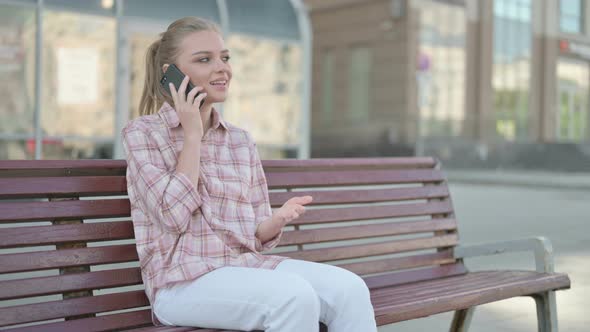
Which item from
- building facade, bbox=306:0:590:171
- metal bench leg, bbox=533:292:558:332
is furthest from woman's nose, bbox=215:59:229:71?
building facade, bbox=306:0:590:171

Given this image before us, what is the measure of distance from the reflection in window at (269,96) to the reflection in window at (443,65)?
15.6 meters

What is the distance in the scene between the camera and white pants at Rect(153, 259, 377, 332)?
2.64 meters

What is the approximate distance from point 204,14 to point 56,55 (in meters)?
2.46

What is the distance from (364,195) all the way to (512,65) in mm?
32179

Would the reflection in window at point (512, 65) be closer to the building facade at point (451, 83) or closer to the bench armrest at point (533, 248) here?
the building facade at point (451, 83)

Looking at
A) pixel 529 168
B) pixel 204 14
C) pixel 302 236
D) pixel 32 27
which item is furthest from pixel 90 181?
pixel 529 168

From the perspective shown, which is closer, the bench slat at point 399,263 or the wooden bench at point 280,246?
the wooden bench at point 280,246

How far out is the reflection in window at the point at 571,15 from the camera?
37.5m

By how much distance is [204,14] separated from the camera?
44.5 feet

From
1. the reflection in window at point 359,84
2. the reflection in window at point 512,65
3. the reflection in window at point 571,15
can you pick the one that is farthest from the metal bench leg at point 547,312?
the reflection in window at point 571,15

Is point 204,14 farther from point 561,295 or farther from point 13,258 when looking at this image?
point 13,258

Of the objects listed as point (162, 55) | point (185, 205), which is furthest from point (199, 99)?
point (185, 205)

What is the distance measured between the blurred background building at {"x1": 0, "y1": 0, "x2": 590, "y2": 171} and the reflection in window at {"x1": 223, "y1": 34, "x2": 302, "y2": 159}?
0.02m

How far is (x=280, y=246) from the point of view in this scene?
3.55 meters
